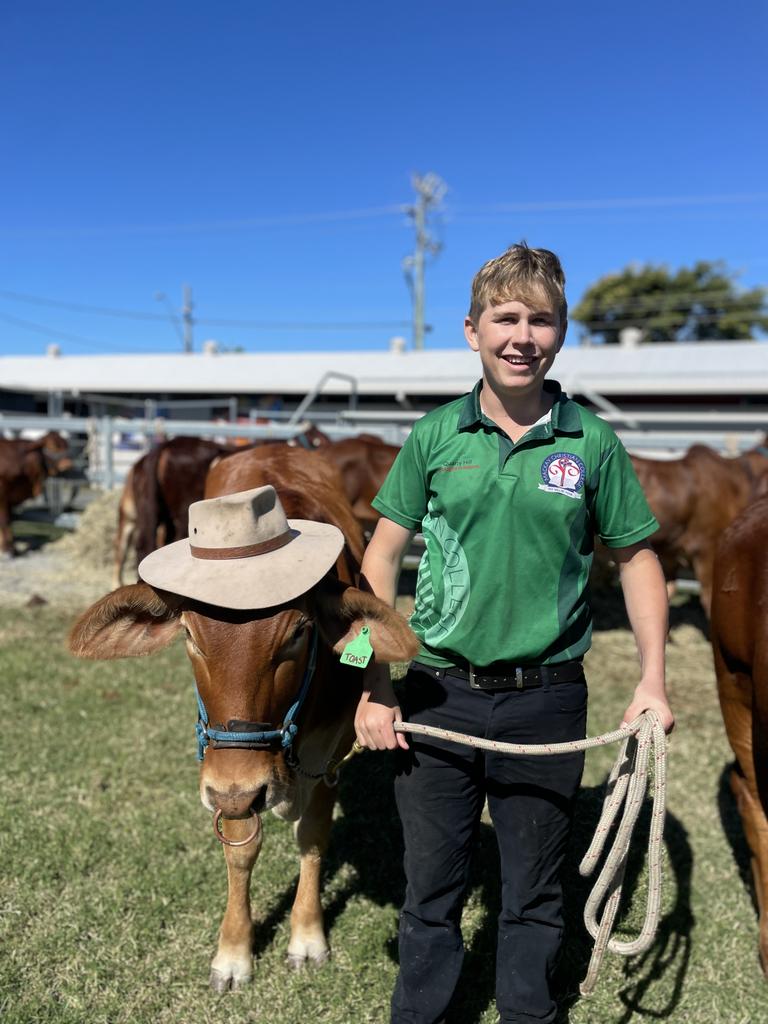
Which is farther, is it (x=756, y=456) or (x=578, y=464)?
(x=756, y=456)

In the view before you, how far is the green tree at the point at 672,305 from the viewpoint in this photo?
34844mm

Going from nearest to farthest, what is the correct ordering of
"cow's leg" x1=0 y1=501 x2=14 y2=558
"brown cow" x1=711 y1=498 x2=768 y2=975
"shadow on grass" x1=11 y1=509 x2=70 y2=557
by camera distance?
"brown cow" x1=711 y1=498 x2=768 y2=975 → "cow's leg" x1=0 y1=501 x2=14 y2=558 → "shadow on grass" x1=11 y1=509 x2=70 y2=557

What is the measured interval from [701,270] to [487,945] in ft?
126

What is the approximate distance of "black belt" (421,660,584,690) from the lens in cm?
199

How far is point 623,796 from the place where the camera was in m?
2.06

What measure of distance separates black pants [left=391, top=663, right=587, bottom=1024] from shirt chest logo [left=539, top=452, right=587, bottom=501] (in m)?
0.54

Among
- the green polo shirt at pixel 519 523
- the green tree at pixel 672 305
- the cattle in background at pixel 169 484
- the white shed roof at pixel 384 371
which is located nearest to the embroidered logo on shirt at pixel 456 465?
the green polo shirt at pixel 519 523

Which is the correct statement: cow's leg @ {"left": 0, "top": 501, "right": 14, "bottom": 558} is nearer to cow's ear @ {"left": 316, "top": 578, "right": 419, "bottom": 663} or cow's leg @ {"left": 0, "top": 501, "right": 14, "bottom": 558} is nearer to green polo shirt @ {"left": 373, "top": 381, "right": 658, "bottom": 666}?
cow's ear @ {"left": 316, "top": 578, "right": 419, "bottom": 663}

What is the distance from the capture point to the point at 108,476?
1170 cm

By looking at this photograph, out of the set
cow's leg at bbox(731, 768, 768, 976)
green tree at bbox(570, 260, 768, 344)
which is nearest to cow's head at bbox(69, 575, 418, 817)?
cow's leg at bbox(731, 768, 768, 976)

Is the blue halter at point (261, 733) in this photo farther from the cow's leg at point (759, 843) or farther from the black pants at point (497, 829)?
the cow's leg at point (759, 843)

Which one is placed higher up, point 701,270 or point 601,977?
point 701,270

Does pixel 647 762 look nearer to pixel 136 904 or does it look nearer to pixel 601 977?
pixel 601 977

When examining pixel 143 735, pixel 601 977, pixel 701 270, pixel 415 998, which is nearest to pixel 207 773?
pixel 415 998
